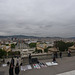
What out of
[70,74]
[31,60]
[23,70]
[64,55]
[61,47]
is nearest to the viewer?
[70,74]

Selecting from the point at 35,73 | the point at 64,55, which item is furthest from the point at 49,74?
the point at 64,55

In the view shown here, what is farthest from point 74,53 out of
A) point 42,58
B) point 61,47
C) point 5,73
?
point 61,47

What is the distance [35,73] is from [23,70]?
1.35 m

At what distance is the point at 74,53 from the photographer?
15539mm

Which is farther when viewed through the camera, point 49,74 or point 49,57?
point 49,57

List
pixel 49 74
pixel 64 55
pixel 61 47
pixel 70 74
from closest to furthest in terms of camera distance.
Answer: pixel 70 74
pixel 49 74
pixel 64 55
pixel 61 47

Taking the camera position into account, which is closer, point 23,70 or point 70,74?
point 70,74

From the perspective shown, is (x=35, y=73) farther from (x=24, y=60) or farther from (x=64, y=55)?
(x=64, y=55)

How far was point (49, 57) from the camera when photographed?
13422 mm

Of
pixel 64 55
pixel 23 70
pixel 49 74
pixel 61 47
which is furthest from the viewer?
pixel 61 47

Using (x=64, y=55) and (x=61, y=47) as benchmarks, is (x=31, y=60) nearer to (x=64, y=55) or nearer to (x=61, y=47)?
(x=64, y=55)

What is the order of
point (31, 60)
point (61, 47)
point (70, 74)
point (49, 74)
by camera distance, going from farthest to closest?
point (61, 47), point (31, 60), point (49, 74), point (70, 74)

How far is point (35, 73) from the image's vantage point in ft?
26.9

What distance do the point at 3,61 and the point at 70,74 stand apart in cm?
788
